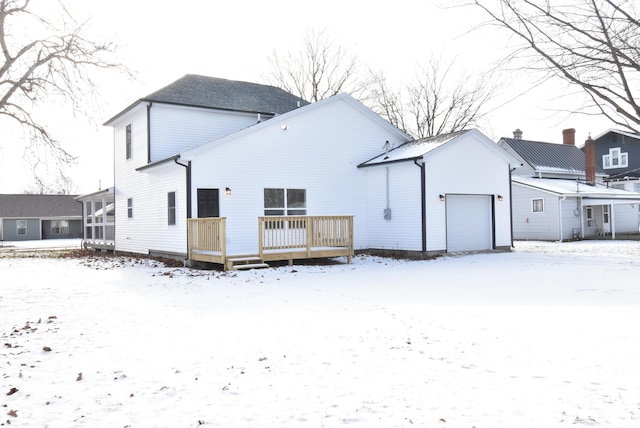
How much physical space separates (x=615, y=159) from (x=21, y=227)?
1798 inches

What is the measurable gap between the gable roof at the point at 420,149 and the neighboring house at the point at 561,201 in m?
6.34

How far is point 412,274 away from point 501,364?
23.4 ft

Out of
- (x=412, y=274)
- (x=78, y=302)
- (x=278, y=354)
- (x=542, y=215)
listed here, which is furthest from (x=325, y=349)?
(x=542, y=215)

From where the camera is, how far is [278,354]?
5098mm

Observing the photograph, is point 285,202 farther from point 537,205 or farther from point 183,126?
point 537,205

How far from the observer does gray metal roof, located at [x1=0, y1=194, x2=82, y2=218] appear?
136ft

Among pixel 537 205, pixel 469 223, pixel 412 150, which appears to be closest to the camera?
pixel 412 150

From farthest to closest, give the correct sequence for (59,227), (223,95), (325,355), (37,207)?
(59,227), (37,207), (223,95), (325,355)

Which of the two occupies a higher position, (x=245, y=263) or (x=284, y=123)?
(x=284, y=123)

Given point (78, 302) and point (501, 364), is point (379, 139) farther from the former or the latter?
point (501, 364)

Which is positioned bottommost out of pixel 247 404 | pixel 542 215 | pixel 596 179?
pixel 247 404

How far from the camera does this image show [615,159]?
35.0 meters

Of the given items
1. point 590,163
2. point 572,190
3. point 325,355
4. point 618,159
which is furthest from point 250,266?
point 618,159

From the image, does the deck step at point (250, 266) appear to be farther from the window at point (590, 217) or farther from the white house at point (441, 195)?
the window at point (590, 217)
